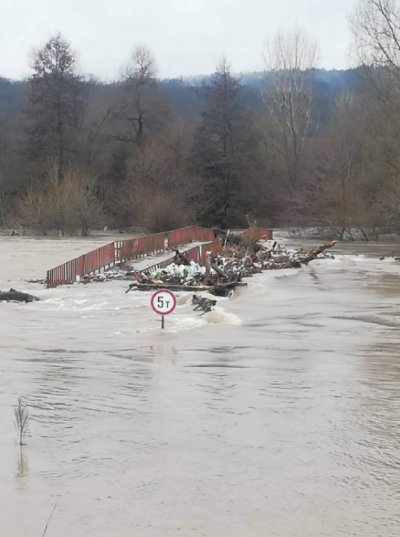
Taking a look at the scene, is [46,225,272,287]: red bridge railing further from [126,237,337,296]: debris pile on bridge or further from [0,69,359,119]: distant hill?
[0,69,359,119]: distant hill

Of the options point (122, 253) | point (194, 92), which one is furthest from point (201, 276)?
point (194, 92)

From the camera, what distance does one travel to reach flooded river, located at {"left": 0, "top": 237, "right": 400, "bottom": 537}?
5.47 meters

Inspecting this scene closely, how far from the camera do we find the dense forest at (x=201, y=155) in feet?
197

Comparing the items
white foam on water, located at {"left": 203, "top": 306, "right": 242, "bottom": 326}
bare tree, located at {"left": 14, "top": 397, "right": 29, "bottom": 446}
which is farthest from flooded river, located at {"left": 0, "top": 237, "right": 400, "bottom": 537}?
white foam on water, located at {"left": 203, "top": 306, "right": 242, "bottom": 326}

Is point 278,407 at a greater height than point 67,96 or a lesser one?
lesser

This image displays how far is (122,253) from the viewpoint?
33.2 metres

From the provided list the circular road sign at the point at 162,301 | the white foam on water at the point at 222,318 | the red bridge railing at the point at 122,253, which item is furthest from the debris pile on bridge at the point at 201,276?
the circular road sign at the point at 162,301

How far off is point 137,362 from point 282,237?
55.1 m

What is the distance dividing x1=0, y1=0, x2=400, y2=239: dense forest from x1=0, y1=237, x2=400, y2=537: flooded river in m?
40.0

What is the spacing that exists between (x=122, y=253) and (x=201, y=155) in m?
43.0

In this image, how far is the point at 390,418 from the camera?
8156mm

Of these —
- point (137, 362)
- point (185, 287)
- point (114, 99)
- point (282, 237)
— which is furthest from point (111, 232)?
point (137, 362)

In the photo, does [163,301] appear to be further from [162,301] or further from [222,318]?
[222,318]

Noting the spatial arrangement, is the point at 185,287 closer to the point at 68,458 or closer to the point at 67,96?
the point at 68,458
